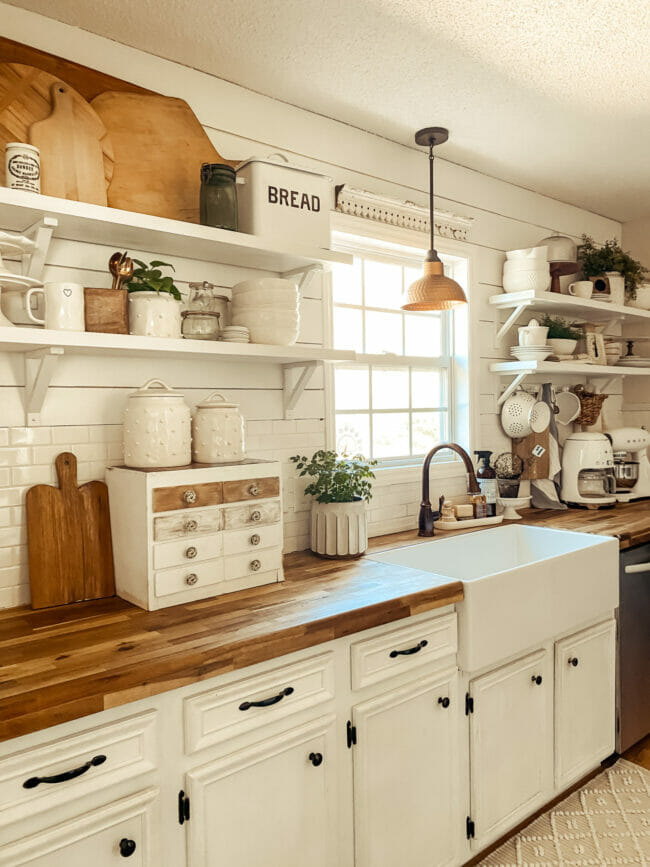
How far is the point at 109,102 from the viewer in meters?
1.96

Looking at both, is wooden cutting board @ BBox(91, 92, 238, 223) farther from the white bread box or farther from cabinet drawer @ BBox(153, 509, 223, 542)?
cabinet drawer @ BBox(153, 509, 223, 542)

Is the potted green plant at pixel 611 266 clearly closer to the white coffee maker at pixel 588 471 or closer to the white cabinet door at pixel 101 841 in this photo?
the white coffee maker at pixel 588 471

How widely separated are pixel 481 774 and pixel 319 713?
2.44 ft

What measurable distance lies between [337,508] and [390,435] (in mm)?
737

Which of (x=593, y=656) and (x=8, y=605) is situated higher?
(x=8, y=605)

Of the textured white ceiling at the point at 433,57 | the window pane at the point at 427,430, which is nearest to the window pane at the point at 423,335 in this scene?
the window pane at the point at 427,430

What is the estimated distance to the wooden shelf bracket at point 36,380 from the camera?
172cm

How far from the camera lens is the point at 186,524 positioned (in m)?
1.78

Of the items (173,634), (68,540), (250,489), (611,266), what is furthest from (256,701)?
(611,266)

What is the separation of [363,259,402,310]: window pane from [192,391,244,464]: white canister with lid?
112 cm

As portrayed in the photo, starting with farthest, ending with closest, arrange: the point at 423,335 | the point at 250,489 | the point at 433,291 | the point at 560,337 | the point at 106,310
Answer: the point at 560,337 → the point at 423,335 → the point at 433,291 → the point at 250,489 → the point at 106,310

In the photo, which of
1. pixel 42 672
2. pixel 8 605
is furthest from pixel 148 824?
pixel 8 605

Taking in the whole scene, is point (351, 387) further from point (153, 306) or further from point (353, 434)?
point (153, 306)

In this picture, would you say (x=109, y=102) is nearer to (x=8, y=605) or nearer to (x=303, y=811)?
(x=8, y=605)
